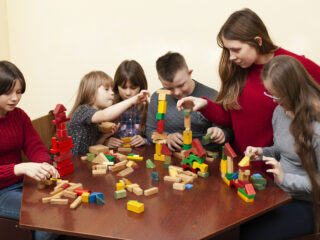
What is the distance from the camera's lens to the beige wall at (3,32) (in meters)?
3.10

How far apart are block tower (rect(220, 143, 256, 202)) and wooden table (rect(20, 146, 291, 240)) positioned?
0.03 m

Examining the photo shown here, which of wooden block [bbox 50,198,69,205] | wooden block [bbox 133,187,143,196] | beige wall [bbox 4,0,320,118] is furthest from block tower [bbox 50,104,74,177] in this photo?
beige wall [bbox 4,0,320,118]

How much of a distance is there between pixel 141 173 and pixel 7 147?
30.1 inches

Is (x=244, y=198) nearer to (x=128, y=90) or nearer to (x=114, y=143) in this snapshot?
(x=114, y=143)

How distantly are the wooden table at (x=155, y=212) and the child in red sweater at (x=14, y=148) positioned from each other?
84 mm

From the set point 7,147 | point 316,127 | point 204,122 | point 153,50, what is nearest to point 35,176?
point 7,147

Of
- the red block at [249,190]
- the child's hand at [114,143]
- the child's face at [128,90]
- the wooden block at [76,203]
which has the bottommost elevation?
the child's hand at [114,143]

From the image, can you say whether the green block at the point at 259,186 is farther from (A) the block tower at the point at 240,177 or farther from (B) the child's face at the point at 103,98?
(B) the child's face at the point at 103,98

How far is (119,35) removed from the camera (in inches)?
113

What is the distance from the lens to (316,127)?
1.37 metres

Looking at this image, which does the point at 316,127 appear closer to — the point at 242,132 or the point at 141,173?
the point at 242,132

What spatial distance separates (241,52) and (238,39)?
0.22 feet

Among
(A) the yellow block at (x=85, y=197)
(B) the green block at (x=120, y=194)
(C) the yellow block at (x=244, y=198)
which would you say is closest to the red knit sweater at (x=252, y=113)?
(C) the yellow block at (x=244, y=198)

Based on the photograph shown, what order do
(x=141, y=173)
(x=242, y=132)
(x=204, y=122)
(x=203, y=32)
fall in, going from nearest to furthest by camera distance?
(x=141, y=173), (x=242, y=132), (x=204, y=122), (x=203, y=32)
